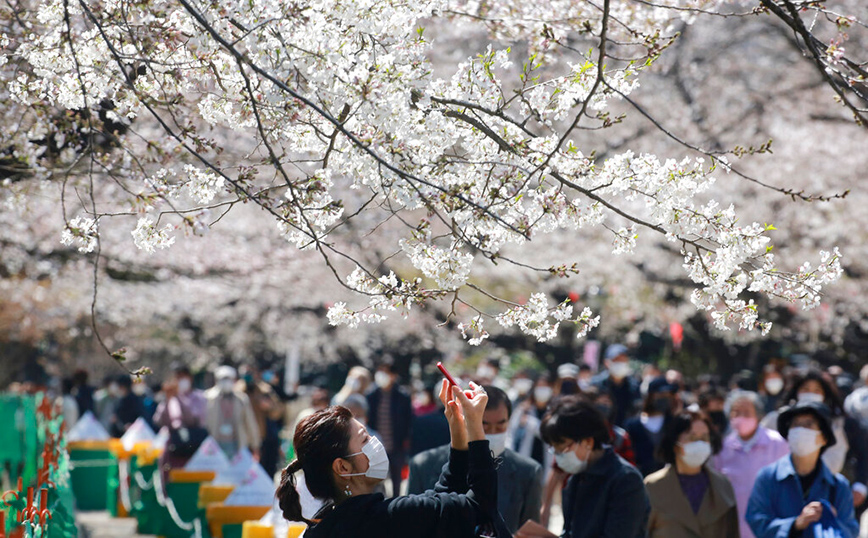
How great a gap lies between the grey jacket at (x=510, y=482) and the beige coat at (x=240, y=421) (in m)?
7.43

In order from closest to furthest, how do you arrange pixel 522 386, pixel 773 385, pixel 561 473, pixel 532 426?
pixel 561 473, pixel 532 426, pixel 773 385, pixel 522 386

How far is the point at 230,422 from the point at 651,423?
17.1 feet

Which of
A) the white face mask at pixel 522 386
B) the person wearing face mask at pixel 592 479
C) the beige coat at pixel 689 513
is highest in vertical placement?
the white face mask at pixel 522 386

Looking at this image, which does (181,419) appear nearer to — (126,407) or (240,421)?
(240,421)

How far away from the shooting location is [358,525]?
3119 millimetres

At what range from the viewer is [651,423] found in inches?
379

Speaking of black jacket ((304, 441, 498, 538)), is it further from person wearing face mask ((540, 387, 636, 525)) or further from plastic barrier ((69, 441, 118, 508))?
plastic barrier ((69, 441, 118, 508))

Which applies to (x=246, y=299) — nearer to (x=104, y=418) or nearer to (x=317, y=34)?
(x=104, y=418)

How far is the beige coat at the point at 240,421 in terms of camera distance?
12477mm

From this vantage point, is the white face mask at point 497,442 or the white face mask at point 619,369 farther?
the white face mask at point 619,369

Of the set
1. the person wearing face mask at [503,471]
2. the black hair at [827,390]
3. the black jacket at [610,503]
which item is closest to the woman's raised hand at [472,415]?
the black jacket at [610,503]

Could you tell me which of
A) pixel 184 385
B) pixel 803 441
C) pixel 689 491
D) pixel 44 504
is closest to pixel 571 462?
pixel 689 491

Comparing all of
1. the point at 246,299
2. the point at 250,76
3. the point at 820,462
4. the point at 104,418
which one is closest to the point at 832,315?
the point at 246,299

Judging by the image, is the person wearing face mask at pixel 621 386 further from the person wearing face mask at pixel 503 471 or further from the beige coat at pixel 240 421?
the person wearing face mask at pixel 503 471
